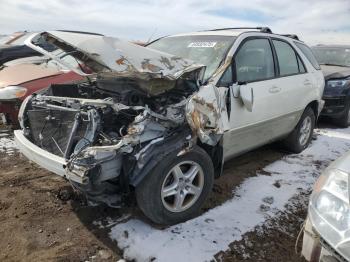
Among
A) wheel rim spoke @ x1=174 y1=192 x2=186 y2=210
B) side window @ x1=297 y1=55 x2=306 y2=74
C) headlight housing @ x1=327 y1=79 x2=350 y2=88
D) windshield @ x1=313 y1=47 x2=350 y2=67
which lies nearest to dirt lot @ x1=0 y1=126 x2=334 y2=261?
wheel rim spoke @ x1=174 y1=192 x2=186 y2=210

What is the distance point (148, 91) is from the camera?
3.22m

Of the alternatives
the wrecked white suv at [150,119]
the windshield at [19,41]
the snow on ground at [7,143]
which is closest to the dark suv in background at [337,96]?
the wrecked white suv at [150,119]

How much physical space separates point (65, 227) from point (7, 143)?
2.77 m

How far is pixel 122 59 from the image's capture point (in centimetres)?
317

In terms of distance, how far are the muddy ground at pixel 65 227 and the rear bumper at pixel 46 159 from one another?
1.85ft

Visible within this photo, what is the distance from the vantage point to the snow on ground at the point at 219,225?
2.90 m

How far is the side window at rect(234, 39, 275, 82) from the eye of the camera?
3.88 metres

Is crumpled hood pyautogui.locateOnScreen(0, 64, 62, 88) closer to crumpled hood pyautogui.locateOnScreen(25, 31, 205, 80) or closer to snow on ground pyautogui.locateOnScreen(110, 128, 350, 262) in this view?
crumpled hood pyautogui.locateOnScreen(25, 31, 205, 80)

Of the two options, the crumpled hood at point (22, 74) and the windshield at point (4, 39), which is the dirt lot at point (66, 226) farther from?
the windshield at point (4, 39)

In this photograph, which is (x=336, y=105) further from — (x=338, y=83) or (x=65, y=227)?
(x=65, y=227)

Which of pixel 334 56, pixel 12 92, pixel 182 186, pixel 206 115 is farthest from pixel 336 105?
pixel 12 92

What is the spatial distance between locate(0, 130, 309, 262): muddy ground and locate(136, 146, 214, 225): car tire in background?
0.32 m

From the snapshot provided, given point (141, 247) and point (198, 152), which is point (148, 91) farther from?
point (141, 247)

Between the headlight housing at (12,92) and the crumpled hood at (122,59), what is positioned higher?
the crumpled hood at (122,59)
